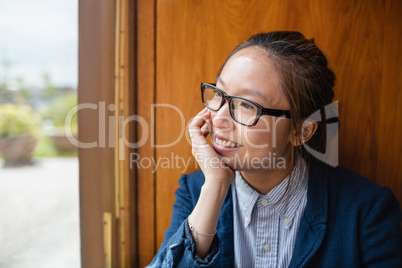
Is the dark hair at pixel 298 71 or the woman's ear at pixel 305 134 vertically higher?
the dark hair at pixel 298 71

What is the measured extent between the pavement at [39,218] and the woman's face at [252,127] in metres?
1.92

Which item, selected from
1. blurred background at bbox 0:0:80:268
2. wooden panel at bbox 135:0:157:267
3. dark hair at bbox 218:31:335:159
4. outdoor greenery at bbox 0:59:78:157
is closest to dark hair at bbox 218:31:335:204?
dark hair at bbox 218:31:335:159

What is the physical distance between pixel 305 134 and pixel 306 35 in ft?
1.59

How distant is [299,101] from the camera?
1.08 metres

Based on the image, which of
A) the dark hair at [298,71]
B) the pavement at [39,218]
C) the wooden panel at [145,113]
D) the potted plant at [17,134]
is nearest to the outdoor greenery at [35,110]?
the potted plant at [17,134]

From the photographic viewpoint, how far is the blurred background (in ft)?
9.20

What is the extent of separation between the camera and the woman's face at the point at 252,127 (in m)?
1.03

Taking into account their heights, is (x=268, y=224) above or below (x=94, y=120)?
below

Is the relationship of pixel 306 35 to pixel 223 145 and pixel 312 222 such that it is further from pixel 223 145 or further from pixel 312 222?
pixel 312 222

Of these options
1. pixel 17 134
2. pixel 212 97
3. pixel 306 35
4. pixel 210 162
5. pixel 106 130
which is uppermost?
pixel 306 35

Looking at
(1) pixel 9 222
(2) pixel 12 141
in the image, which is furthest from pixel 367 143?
(2) pixel 12 141

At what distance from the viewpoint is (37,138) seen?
5.75 meters

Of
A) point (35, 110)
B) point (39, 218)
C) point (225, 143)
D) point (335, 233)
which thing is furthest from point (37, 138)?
point (335, 233)

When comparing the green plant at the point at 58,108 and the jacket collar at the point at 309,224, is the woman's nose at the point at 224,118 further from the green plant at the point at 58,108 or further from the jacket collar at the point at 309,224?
the green plant at the point at 58,108
